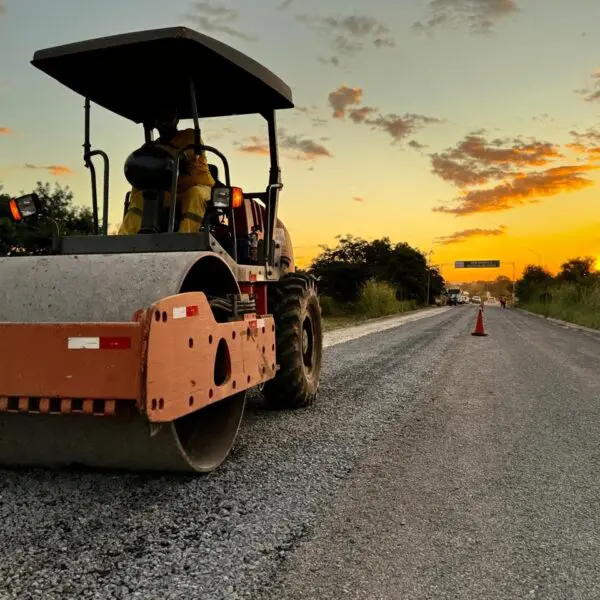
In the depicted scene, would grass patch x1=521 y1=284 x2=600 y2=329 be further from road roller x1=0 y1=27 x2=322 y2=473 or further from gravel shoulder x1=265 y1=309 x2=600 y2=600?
road roller x1=0 y1=27 x2=322 y2=473

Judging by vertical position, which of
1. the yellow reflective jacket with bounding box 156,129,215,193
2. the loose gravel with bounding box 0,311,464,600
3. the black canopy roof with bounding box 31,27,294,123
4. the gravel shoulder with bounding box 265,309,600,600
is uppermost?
the black canopy roof with bounding box 31,27,294,123

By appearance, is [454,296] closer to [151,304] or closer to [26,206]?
[26,206]

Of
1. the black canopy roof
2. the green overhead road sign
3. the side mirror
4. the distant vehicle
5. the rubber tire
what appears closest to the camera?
the black canopy roof

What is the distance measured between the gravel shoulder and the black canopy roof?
3086 millimetres

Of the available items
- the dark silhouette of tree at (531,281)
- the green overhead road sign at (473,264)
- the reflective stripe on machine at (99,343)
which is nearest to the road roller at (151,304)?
the reflective stripe on machine at (99,343)

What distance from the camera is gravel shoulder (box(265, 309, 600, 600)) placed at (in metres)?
2.79

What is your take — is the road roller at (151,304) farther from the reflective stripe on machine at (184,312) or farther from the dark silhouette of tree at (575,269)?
the dark silhouette of tree at (575,269)

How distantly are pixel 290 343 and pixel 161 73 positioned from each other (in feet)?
8.33

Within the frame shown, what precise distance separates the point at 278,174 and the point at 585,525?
3.82 m

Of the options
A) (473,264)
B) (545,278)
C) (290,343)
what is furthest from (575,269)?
(290,343)

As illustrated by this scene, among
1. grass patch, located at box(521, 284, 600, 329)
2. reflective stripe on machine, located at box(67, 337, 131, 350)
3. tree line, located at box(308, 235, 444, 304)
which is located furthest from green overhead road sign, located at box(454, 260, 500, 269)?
reflective stripe on machine, located at box(67, 337, 131, 350)

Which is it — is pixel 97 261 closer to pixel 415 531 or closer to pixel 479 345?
pixel 415 531

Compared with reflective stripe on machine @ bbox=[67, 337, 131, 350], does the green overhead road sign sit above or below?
above

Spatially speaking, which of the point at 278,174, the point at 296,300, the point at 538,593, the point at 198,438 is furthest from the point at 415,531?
the point at 278,174
